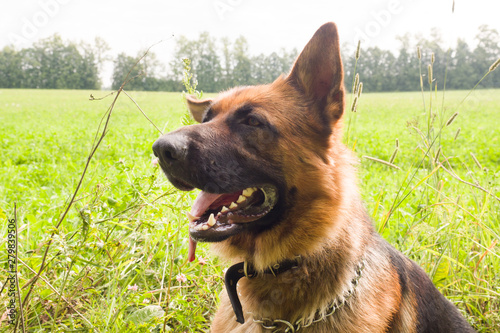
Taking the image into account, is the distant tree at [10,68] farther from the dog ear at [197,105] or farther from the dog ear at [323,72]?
the dog ear at [323,72]

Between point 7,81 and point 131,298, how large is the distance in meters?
29.2

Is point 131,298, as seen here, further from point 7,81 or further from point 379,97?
point 7,81

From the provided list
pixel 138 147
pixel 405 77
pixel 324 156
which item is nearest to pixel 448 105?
pixel 324 156

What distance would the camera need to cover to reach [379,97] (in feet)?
83.8

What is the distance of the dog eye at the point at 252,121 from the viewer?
2.23 metres

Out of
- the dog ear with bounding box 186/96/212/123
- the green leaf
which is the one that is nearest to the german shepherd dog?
the dog ear with bounding box 186/96/212/123

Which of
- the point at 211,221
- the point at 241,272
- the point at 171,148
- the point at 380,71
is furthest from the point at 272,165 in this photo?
the point at 380,71

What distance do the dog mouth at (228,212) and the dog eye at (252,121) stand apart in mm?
415

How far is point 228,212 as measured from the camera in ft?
6.92

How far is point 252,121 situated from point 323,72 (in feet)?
1.86

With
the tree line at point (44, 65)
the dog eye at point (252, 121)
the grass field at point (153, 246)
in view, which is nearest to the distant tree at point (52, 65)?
the tree line at point (44, 65)

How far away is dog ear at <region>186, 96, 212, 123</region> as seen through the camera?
2764 millimetres

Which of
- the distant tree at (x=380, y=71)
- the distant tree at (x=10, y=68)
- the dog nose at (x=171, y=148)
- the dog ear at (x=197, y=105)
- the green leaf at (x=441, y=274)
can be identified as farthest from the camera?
the distant tree at (x=10, y=68)

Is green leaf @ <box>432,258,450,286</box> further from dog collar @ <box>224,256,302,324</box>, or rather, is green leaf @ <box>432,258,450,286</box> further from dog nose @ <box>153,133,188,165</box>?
dog nose @ <box>153,133,188,165</box>
